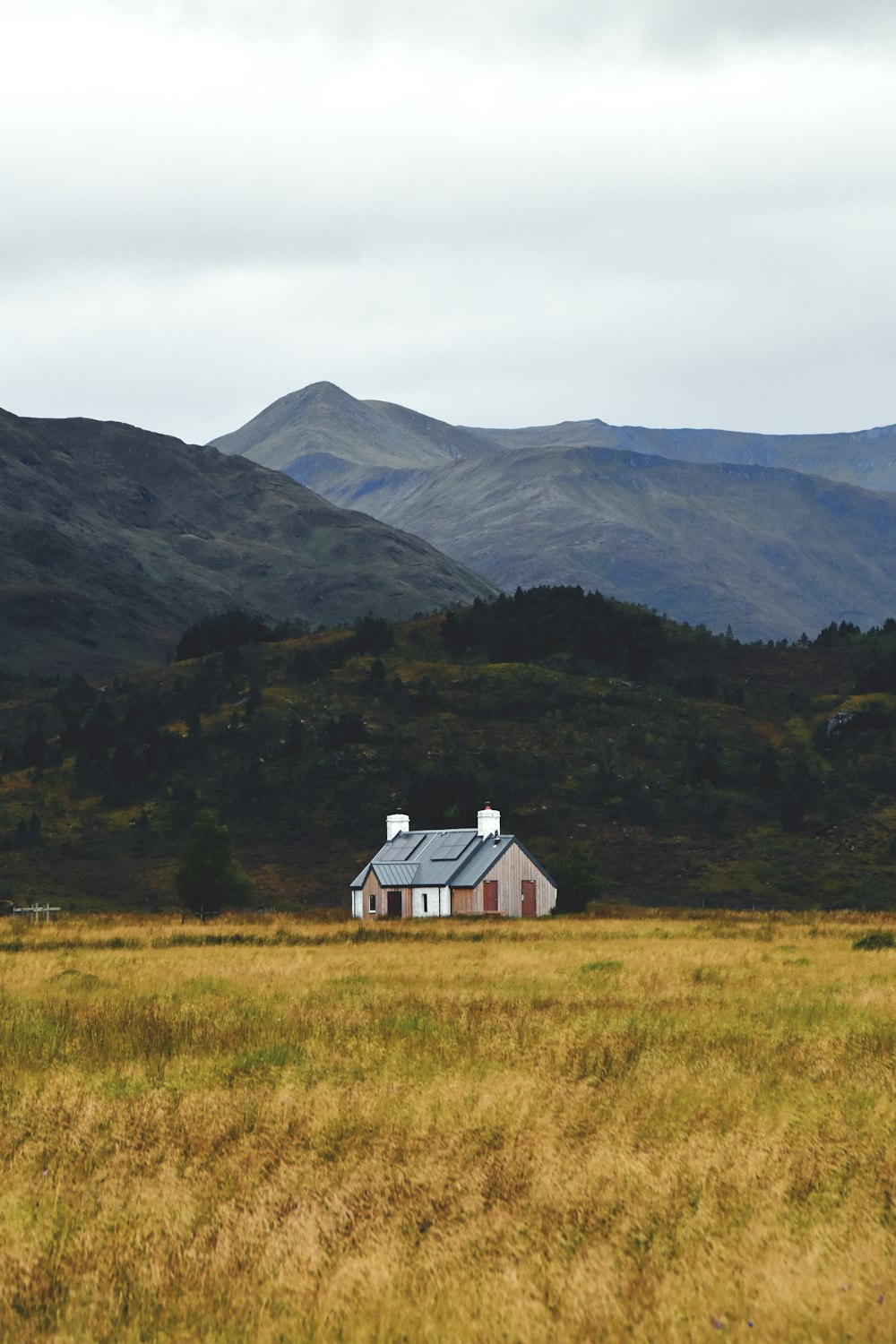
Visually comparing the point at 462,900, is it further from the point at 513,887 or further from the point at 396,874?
the point at 396,874

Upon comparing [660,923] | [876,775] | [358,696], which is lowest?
[660,923]

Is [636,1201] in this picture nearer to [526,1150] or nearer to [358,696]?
[526,1150]

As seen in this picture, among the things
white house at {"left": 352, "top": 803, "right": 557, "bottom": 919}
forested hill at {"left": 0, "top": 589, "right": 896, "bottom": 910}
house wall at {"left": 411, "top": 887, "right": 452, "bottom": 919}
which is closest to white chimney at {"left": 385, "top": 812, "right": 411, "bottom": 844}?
white house at {"left": 352, "top": 803, "right": 557, "bottom": 919}

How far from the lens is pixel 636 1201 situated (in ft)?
36.4

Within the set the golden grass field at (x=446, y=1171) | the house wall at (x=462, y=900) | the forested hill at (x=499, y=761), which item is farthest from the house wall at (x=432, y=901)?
the golden grass field at (x=446, y=1171)

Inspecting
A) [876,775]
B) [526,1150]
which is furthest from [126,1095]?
[876,775]

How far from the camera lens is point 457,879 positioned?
75750 mm

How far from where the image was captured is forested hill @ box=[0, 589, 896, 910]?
101750 mm

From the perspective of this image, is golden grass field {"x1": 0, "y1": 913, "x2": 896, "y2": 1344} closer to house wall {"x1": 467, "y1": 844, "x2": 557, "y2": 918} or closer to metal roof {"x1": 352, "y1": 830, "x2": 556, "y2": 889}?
house wall {"x1": 467, "y1": 844, "x2": 557, "y2": 918}

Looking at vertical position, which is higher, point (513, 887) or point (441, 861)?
point (441, 861)

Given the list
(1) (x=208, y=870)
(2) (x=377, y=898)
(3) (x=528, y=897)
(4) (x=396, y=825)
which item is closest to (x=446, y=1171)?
(1) (x=208, y=870)

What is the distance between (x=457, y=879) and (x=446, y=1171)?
210 feet

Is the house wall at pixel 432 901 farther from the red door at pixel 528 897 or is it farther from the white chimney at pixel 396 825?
the white chimney at pixel 396 825

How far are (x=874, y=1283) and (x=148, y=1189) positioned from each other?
5531 mm
